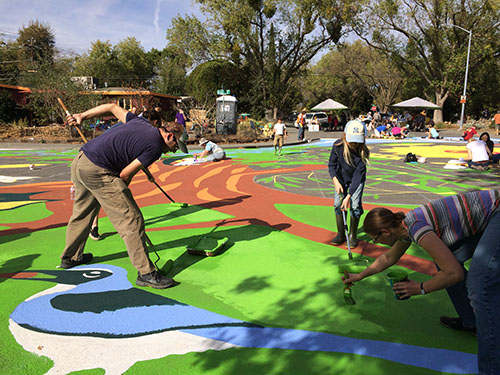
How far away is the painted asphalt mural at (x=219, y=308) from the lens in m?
2.79

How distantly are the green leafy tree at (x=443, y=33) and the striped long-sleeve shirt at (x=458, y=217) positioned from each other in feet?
126

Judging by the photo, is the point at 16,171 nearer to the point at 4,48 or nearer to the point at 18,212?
the point at 18,212

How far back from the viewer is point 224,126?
23.9m

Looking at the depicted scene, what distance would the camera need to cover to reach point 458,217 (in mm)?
2400

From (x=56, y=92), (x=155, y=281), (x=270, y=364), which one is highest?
(x=56, y=92)

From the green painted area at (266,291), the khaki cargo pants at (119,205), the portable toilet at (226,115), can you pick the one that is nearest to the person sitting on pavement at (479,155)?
the green painted area at (266,291)

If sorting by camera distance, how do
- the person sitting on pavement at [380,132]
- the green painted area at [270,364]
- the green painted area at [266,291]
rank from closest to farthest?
the green painted area at [270,364] < the green painted area at [266,291] < the person sitting on pavement at [380,132]

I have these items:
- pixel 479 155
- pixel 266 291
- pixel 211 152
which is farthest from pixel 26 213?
pixel 479 155

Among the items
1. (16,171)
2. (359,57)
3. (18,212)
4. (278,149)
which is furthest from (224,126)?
(359,57)

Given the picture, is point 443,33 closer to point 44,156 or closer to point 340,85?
point 340,85

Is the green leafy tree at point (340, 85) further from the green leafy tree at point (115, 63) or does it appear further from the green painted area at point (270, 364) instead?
the green painted area at point (270, 364)

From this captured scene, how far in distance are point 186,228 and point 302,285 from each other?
269 centimetres

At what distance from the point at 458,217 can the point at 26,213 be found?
7266 mm

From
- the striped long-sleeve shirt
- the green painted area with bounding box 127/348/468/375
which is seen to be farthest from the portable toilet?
the striped long-sleeve shirt
